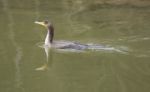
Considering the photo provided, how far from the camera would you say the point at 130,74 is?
13.5 meters

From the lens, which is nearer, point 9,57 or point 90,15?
point 9,57

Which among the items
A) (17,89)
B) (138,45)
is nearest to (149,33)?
(138,45)

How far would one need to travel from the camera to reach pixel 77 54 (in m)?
15.4

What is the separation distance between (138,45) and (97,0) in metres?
11.3

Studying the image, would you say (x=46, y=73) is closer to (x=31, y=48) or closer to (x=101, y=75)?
(x=101, y=75)

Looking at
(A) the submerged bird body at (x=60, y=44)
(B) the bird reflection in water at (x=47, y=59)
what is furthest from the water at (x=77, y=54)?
(A) the submerged bird body at (x=60, y=44)

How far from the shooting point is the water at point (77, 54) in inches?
496

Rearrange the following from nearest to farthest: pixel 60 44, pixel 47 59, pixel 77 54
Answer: pixel 47 59 < pixel 77 54 < pixel 60 44

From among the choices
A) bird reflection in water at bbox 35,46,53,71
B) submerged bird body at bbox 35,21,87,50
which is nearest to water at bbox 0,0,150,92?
bird reflection in water at bbox 35,46,53,71

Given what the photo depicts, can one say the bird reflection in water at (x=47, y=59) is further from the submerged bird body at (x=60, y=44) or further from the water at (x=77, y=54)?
the submerged bird body at (x=60, y=44)

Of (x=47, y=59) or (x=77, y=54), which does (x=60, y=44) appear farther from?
(x=47, y=59)

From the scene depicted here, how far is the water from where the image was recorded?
12.6 m

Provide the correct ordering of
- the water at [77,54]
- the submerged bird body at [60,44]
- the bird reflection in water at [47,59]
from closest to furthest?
the water at [77,54]
the bird reflection in water at [47,59]
the submerged bird body at [60,44]

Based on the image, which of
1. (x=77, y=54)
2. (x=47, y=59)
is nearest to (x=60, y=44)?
(x=77, y=54)
